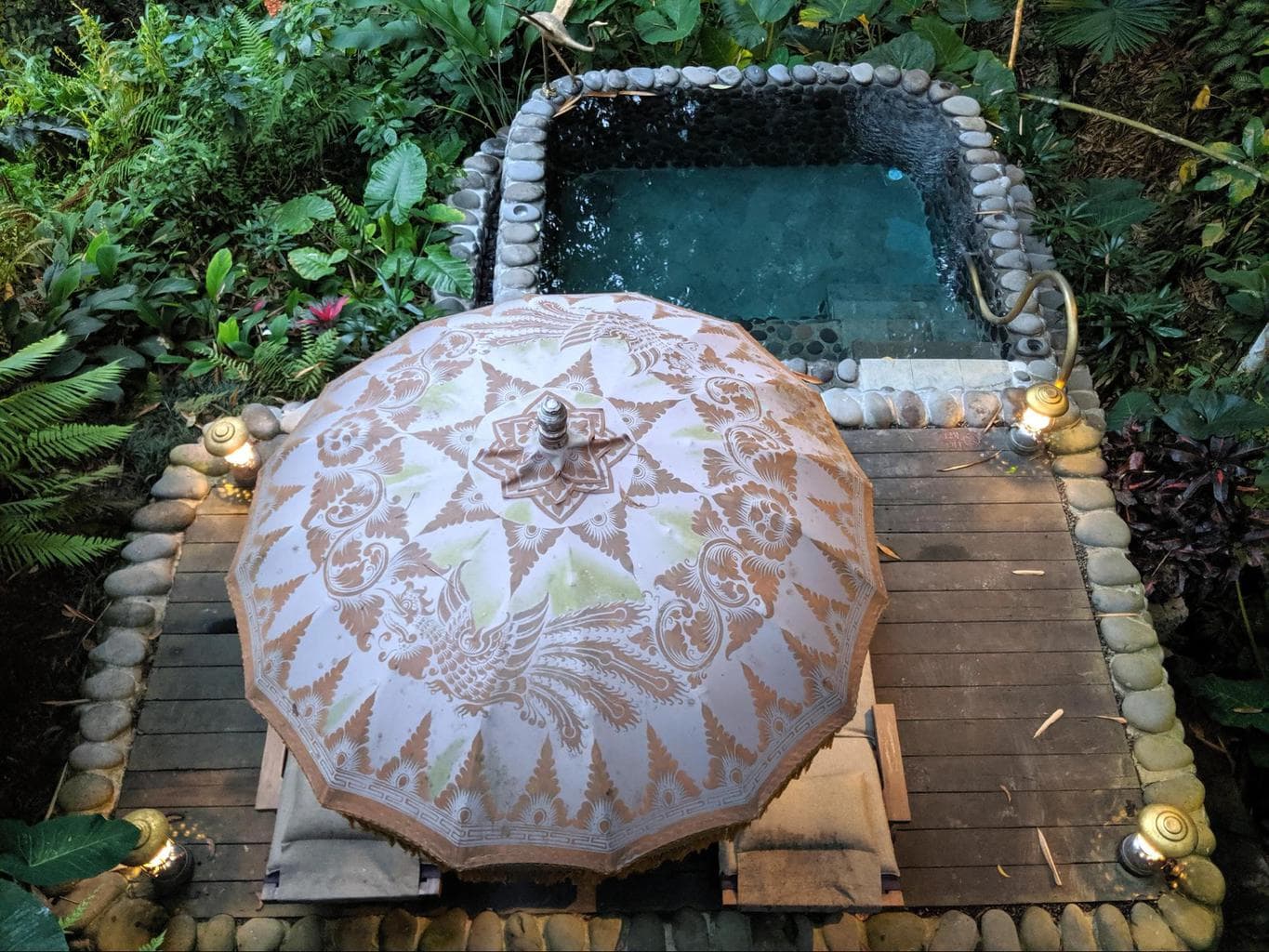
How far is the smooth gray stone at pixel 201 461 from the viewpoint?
4621 mm

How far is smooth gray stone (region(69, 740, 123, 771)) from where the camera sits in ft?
12.6

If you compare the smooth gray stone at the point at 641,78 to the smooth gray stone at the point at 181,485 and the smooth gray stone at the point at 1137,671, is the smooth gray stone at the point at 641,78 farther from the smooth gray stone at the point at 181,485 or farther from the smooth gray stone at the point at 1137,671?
the smooth gray stone at the point at 1137,671

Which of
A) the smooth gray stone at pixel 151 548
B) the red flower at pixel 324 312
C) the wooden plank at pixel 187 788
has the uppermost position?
the red flower at pixel 324 312

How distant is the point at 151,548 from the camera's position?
4.39m

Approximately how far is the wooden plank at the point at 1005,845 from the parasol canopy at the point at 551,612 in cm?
163

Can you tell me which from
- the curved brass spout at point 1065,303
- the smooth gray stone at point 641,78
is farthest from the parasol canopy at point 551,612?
the smooth gray stone at point 641,78

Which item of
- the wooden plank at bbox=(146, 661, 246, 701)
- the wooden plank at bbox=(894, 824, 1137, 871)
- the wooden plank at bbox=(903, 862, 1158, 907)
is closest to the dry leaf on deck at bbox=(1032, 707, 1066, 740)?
the wooden plank at bbox=(894, 824, 1137, 871)

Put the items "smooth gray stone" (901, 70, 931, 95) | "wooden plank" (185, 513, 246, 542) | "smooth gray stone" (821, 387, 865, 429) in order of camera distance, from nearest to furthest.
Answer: "wooden plank" (185, 513, 246, 542), "smooth gray stone" (821, 387, 865, 429), "smooth gray stone" (901, 70, 931, 95)

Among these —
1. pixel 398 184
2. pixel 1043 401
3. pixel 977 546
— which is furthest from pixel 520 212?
pixel 977 546

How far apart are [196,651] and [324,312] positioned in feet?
7.61

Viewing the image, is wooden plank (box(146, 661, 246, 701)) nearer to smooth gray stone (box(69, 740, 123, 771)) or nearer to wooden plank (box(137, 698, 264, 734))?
wooden plank (box(137, 698, 264, 734))

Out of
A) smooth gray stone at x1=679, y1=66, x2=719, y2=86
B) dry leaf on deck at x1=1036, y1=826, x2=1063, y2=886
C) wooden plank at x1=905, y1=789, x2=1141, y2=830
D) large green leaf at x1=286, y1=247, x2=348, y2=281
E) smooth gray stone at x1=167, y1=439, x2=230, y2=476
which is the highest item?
smooth gray stone at x1=679, y1=66, x2=719, y2=86

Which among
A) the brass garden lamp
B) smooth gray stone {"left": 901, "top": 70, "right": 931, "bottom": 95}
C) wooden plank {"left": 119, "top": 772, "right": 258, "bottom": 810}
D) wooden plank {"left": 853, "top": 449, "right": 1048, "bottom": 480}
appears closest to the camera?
wooden plank {"left": 119, "top": 772, "right": 258, "bottom": 810}

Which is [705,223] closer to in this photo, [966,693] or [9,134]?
[966,693]
